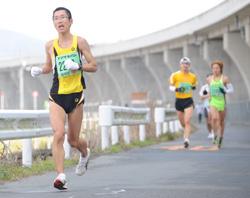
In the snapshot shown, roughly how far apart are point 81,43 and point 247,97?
4513 cm

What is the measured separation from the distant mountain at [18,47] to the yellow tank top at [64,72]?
237 feet

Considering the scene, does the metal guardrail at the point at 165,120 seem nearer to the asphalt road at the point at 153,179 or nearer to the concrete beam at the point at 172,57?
the asphalt road at the point at 153,179

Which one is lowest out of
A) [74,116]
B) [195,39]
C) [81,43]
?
[74,116]

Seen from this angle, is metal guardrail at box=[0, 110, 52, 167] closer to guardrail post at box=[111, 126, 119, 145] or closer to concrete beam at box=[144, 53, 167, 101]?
guardrail post at box=[111, 126, 119, 145]

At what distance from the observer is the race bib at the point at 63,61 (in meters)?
8.42

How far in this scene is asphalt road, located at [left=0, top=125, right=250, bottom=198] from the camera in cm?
791

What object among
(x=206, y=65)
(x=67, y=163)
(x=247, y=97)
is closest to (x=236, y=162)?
(x=67, y=163)

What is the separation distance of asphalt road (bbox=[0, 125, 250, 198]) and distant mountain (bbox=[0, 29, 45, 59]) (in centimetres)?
6821

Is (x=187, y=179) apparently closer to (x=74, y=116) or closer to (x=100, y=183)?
(x=100, y=183)

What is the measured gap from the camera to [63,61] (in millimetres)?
8430

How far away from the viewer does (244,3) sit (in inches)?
1486

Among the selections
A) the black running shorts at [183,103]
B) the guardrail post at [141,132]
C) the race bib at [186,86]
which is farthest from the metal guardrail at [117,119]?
the race bib at [186,86]

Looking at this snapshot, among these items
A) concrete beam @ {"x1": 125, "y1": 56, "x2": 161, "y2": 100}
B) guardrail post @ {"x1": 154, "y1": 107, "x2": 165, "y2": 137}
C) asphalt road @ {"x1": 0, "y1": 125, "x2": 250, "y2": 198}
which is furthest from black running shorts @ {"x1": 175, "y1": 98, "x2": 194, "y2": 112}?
concrete beam @ {"x1": 125, "y1": 56, "x2": 161, "y2": 100}

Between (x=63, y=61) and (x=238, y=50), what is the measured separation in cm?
4050
